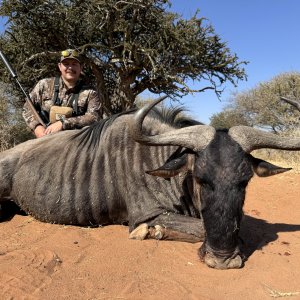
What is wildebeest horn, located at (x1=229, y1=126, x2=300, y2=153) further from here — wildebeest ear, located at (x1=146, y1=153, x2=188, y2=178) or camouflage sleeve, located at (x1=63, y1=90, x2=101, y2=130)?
camouflage sleeve, located at (x1=63, y1=90, x2=101, y2=130)

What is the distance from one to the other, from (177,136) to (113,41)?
12.8 metres

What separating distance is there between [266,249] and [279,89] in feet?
63.3

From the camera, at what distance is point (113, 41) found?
50.6 ft

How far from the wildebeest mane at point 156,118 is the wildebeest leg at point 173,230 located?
1120 millimetres

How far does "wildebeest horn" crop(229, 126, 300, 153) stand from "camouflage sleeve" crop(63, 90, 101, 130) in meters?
2.70

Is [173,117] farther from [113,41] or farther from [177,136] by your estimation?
[113,41]

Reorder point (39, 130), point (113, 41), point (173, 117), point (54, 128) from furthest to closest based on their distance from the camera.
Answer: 1. point (113, 41)
2. point (39, 130)
3. point (54, 128)
4. point (173, 117)

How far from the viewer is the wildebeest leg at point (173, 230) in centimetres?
364

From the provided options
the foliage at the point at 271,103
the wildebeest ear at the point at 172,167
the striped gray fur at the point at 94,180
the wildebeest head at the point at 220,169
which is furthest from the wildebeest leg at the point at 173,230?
the foliage at the point at 271,103

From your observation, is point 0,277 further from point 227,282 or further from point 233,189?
point 233,189

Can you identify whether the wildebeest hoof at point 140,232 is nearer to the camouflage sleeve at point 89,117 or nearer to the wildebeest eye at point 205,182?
the wildebeest eye at point 205,182

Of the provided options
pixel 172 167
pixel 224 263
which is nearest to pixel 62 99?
pixel 172 167

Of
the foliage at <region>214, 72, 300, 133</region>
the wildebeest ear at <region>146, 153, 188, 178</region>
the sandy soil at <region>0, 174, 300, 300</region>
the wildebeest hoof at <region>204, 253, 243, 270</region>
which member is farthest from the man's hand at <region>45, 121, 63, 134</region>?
the foliage at <region>214, 72, 300, 133</region>

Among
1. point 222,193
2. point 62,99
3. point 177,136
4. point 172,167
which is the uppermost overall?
point 62,99
